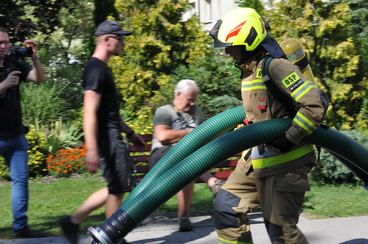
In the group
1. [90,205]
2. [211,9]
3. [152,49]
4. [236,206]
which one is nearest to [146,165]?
[90,205]

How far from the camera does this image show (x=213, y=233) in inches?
231

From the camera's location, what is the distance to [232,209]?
4.04 meters

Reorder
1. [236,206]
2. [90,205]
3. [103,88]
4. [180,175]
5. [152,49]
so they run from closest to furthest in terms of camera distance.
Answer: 1. [180,175]
2. [236,206]
3. [103,88]
4. [90,205]
5. [152,49]

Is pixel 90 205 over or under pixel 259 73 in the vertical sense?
under

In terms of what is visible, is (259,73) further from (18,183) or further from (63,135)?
(63,135)

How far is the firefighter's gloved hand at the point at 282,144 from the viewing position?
12.2ft

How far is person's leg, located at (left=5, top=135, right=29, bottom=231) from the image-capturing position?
18.7ft

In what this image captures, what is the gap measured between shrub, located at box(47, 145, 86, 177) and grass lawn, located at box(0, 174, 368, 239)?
0.48m

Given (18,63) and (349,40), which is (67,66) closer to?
(349,40)

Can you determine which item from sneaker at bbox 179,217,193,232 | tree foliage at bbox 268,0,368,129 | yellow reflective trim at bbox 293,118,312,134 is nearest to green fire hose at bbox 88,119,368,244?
yellow reflective trim at bbox 293,118,312,134

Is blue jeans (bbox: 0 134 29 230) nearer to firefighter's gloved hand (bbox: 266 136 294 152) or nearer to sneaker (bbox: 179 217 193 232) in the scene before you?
sneaker (bbox: 179 217 193 232)

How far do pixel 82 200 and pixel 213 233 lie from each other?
2388mm

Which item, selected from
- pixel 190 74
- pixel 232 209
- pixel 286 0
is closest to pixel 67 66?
pixel 190 74

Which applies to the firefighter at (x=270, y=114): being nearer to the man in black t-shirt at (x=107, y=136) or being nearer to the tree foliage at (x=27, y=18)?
the man in black t-shirt at (x=107, y=136)
